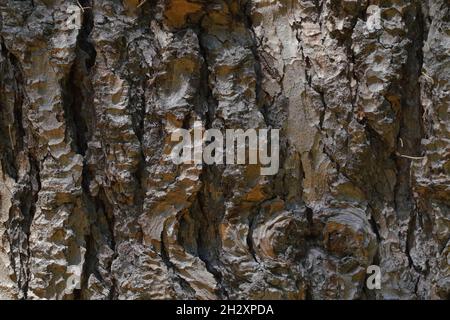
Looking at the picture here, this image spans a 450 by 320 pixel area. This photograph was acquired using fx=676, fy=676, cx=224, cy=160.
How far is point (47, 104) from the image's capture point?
5.29 ft

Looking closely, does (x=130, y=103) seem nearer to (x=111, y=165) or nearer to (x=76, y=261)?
(x=111, y=165)

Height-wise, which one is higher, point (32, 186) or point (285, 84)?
point (285, 84)

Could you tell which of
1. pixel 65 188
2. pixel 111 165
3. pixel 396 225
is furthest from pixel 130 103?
pixel 396 225

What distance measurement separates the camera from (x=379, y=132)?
1576mm

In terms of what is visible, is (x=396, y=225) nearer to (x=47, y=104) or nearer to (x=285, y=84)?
(x=285, y=84)

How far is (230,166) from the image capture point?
5.16ft

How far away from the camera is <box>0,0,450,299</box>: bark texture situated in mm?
1564

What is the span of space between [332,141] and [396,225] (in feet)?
0.82

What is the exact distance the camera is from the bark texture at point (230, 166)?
156 cm

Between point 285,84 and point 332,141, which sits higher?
point 285,84
